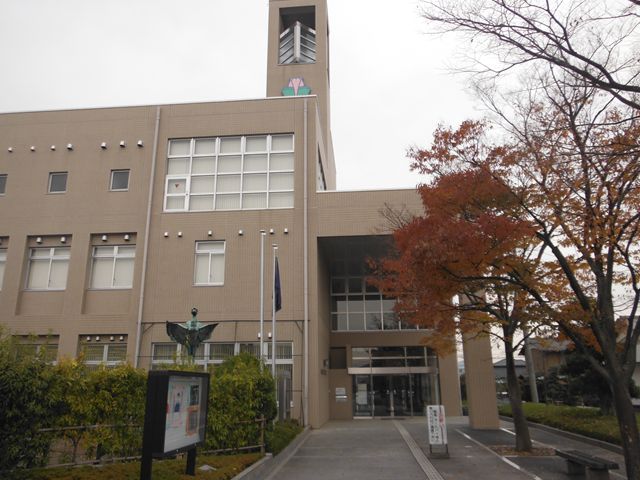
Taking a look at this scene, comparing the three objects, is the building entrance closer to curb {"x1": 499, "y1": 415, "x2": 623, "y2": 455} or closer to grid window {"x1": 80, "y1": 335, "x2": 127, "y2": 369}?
curb {"x1": 499, "y1": 415, "x2": 623, "y2": 455}

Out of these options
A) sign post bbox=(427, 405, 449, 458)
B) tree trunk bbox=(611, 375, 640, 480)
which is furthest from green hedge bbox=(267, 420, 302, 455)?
tree trunk bbox=(611, 375, 640, 480)

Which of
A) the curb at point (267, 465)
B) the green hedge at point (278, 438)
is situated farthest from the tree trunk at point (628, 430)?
the green hedge at point (278, 438)

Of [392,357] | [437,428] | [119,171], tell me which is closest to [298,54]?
[119,171]

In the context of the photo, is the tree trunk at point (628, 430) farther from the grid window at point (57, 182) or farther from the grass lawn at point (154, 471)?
the grid window at point (57, 182)

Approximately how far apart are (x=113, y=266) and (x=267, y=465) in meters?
13.4

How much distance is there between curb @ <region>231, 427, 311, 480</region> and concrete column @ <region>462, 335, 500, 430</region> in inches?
299

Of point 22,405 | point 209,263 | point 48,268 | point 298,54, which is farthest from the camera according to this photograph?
point 298,54

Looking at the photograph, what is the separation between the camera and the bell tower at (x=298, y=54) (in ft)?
99.8

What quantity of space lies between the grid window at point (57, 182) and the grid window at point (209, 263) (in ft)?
22.5

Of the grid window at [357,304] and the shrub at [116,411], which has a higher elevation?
the grid window at [357,304]

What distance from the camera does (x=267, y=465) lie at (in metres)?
10.7

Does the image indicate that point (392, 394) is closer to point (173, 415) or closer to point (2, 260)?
point (2, 260)

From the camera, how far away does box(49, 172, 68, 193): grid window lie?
22.4 metres

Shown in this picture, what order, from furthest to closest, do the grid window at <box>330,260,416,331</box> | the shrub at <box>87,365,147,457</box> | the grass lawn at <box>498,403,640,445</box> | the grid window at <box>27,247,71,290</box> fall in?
1. the grid window at <box>330,260,416,331</box>
2. the grid window at <box>27,247,71,290</box>
3. the grass lawn at <box>498,403,640,445</box>
4. the shrub at <box>87,365,147,457</box>
